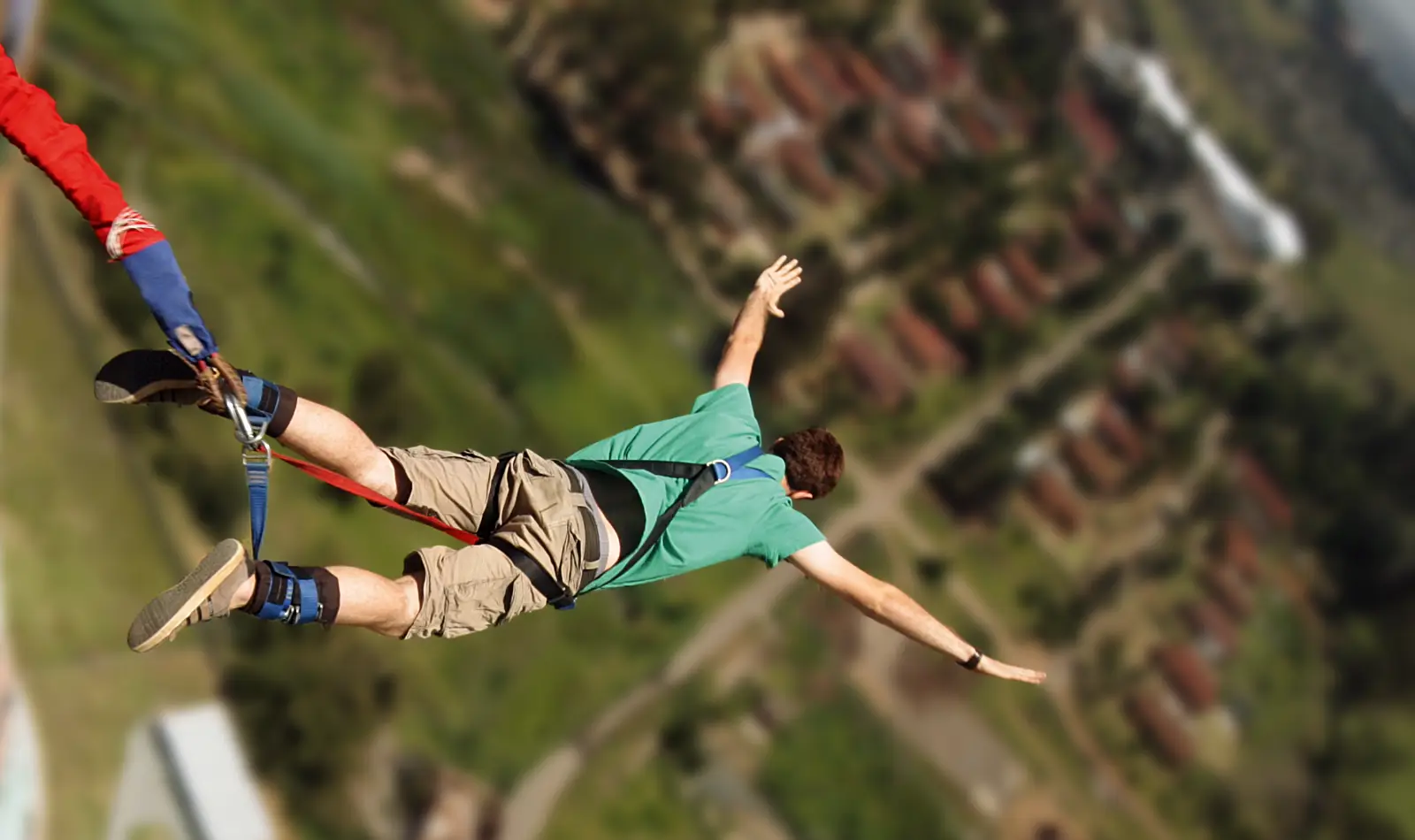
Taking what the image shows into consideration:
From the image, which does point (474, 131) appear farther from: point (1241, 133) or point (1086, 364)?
point (1241, 133)

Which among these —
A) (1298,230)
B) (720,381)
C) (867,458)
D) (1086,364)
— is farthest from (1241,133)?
(720,381)

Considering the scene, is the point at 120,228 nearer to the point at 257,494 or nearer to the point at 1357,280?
the point at 257,494

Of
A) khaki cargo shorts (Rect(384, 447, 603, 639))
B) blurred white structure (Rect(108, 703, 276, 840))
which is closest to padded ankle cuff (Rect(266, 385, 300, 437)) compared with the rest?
khaki cargo shorts (Rect(384, 447, 603, 639))

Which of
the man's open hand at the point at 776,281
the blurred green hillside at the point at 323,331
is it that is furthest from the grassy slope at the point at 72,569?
the man's open hand at the point at 776,281

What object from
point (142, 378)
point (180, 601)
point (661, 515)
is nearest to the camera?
point (180, 601)

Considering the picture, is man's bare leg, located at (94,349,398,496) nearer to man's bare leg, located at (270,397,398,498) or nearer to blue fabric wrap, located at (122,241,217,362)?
man's bare leg, located at (270,397,398,498)

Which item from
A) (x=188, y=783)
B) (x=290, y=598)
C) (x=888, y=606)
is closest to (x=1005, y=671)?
(x=888, y=606)
